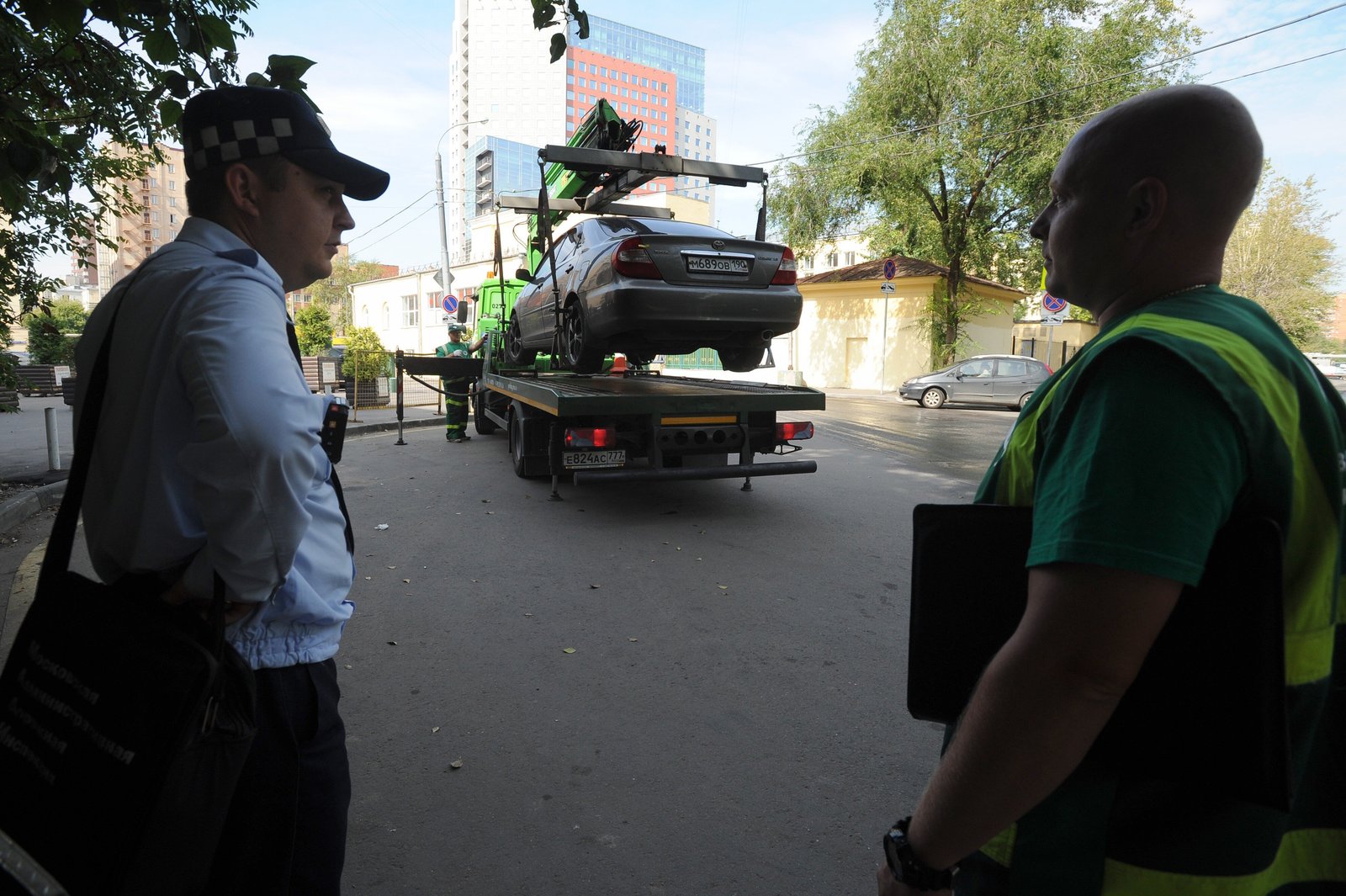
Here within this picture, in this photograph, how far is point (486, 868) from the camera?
95.3 inches

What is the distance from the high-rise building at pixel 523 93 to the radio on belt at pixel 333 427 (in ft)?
223

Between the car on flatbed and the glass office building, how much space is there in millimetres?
132336

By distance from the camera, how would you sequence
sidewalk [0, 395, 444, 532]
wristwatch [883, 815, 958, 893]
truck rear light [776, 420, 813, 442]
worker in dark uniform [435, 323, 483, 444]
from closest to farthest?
wristwatch [883, 815, 958, 893]
truck rear light [776, 420, 813, 442]
sidewalk [0, 395, 444, 532]
worker in dark uniform [435, 323, 483, 444]

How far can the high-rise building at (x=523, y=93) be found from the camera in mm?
92688

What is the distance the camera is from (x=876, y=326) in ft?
97.1

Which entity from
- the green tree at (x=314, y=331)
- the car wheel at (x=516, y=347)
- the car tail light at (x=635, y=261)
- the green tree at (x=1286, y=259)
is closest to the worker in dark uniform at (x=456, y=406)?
the car wheel at (x=516, y=347)

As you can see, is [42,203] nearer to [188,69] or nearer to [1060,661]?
[188,69]

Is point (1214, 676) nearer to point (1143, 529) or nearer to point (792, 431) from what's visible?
point (1143, 529)

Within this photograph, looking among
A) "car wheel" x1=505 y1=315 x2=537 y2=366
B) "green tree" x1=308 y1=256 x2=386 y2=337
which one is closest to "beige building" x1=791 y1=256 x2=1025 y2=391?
"car wheel" x1=505 y1=315 x2=537 y2=366

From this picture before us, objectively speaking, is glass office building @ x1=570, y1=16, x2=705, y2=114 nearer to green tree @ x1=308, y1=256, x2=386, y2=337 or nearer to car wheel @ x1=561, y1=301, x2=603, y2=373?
green tree @ x1=308, y1=256, x2=386, y2=337

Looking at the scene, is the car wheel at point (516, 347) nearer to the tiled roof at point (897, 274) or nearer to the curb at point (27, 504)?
the curb at point (27, 504)

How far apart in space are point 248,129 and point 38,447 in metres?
13.6

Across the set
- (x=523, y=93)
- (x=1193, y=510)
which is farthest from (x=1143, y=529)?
(x=523, y=93)

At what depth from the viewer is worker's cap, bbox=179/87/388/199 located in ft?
5.16
